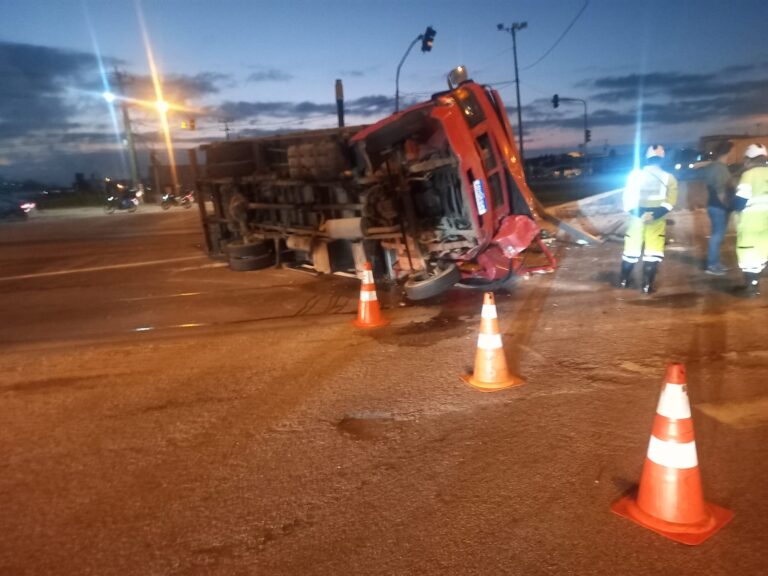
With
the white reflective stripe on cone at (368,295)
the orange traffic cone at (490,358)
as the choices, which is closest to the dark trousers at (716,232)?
the white reflective stripe on cone at (368,295)

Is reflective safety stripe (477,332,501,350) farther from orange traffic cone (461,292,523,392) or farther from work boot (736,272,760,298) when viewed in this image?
work boot (736,272,760,298)

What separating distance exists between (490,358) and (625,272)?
12.4 ft

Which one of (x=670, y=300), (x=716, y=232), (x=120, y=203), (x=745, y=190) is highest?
(x=120, y=203)

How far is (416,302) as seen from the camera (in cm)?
738

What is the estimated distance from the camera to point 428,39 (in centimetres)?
1994

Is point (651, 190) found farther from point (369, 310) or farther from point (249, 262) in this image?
point (249, 262)

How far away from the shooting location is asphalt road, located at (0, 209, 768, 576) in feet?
8.86

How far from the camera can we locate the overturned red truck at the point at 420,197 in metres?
6.43

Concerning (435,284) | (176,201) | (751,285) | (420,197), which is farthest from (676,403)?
(176,201)

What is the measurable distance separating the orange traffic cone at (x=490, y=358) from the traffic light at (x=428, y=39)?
1780 cm

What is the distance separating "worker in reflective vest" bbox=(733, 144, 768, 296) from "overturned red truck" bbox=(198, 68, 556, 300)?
2.26m

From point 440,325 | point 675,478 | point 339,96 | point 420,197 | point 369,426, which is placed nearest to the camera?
point 675,478

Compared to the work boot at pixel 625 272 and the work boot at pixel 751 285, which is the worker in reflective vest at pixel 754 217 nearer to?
the work boot at pixel 751 285

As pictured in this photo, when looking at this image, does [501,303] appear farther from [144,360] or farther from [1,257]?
[1,257]
